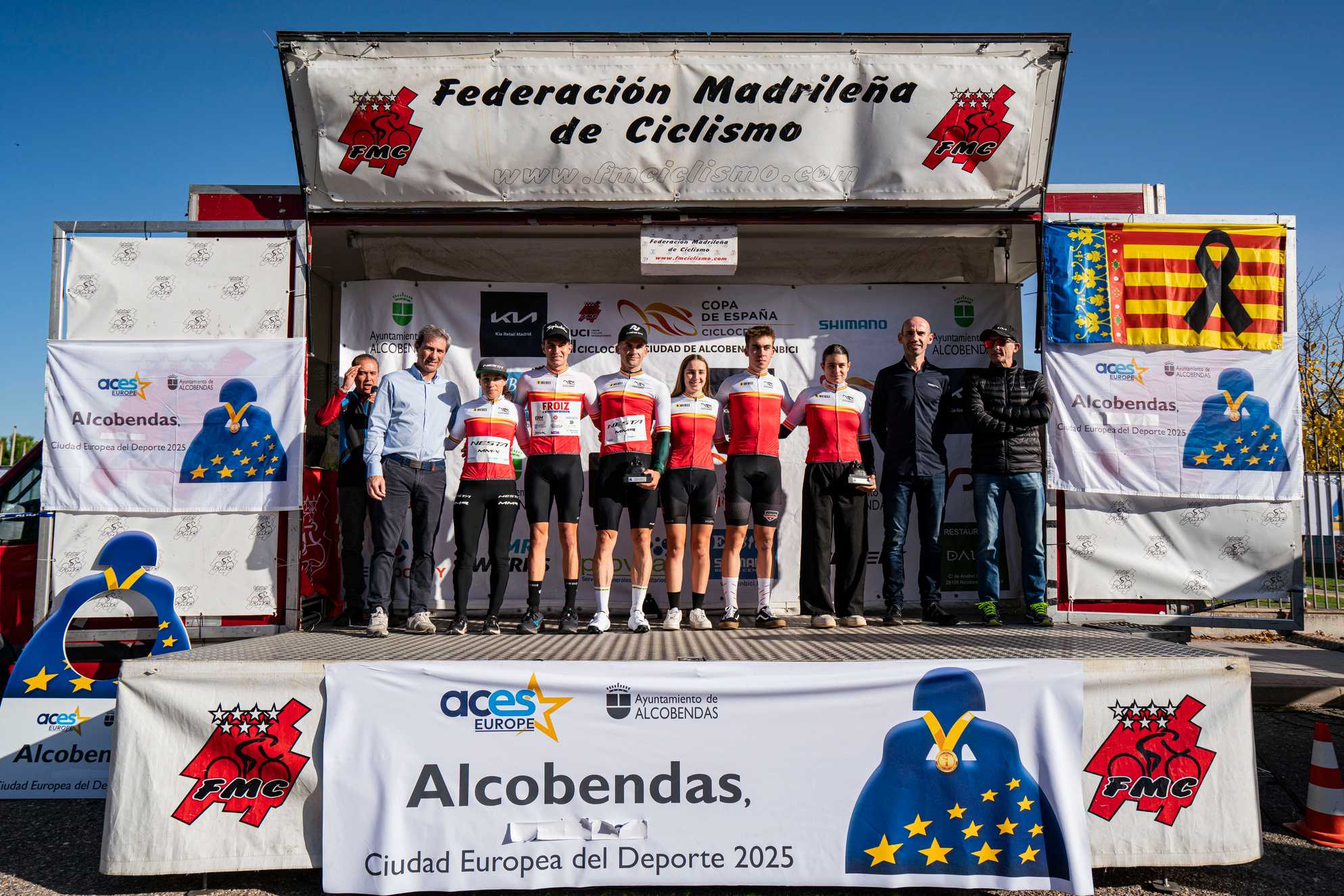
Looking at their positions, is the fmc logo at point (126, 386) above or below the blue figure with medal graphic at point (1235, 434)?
above

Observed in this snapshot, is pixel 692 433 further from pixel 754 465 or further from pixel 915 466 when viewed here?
pixel 915 466

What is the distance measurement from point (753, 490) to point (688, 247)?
1638mm

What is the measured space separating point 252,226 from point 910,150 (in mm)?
4195

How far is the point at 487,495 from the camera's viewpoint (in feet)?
15.6

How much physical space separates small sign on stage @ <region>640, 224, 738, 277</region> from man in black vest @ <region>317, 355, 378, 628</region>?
2.13 m

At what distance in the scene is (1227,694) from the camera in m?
3.31

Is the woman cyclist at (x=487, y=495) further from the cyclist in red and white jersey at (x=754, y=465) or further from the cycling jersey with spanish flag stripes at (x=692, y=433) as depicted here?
the cyclist in red and white jersey at (x=754, y=465)

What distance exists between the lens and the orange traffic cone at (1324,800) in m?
3.62

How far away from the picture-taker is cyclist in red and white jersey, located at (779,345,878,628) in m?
4.88

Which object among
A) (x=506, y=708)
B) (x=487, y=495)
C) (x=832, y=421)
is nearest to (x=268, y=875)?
(x=506, y=708)

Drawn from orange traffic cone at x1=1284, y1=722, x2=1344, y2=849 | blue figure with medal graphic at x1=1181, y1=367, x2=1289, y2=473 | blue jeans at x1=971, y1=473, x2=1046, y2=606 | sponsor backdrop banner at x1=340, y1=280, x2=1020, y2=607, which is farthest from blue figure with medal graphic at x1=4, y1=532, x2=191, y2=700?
blue figure with medal graphic at x1=1181, y1=367, x2=1289, y2=473

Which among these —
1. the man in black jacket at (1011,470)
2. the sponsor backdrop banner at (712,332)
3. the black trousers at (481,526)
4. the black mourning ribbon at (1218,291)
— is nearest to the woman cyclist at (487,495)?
the black trousers at (481,526)

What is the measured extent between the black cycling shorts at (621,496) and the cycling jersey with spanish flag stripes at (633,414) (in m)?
0.08

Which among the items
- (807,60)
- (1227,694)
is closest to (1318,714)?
(1227,694)
